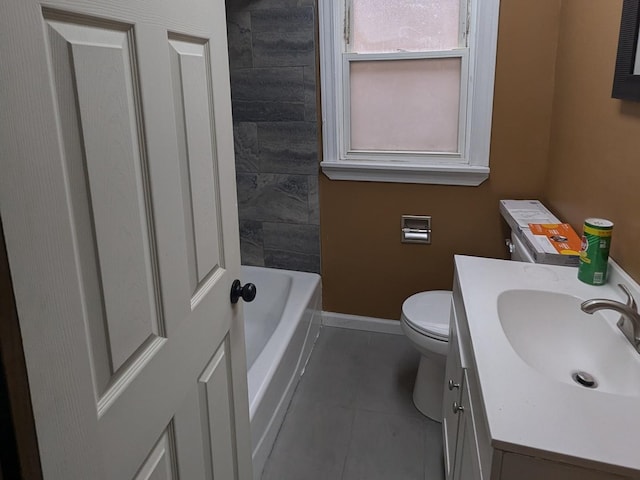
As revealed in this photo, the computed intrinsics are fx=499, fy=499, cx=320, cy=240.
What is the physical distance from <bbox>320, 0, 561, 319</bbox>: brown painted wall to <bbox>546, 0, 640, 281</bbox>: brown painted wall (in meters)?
0.09

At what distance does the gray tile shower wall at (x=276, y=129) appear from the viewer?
248 cm

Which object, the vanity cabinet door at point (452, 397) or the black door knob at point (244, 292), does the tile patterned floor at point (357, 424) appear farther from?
the black door knob at point (244, 292)

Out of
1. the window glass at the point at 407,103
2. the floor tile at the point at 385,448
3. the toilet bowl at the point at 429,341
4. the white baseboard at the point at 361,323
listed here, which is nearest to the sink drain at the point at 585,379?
the toilet bowl at the point at 429,341

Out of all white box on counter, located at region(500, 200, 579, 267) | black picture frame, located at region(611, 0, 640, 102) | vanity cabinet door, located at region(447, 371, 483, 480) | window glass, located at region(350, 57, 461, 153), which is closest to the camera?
vanity cabinet door, located at region(447, 371, 483, 480)

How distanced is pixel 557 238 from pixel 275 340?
1206 mm

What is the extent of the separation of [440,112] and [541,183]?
59cm

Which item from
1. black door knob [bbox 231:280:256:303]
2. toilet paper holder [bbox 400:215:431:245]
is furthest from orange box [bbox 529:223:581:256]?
black door knob [bbox 231:280:256:303]

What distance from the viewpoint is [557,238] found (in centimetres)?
178

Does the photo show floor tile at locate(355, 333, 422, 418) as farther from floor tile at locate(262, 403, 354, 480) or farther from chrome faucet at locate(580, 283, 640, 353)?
chrome faucet at locate(580, 283, 640, 353)

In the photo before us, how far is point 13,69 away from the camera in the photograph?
52 cm

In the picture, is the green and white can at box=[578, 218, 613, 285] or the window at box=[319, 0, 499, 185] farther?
the window at box=[319, 0, 499, 185]

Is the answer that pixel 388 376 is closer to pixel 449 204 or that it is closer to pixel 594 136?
pixel 449 204

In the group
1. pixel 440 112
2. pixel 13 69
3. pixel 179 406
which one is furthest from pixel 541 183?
pixel 13 69

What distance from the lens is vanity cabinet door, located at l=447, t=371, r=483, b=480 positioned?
110 centimetres
